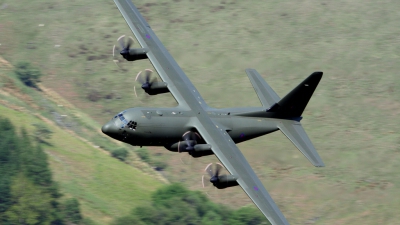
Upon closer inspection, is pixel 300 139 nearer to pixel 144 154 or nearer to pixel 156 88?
pixel 156 88

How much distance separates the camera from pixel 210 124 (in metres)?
60.6

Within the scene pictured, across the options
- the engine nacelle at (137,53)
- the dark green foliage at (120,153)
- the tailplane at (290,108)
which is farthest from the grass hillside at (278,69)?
the engine nacelle at (137,53)

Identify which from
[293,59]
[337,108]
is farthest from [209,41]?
[337,108]

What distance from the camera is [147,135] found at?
60125mm

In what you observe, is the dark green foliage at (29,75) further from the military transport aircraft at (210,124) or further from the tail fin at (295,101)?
the tail fin at (295,101)

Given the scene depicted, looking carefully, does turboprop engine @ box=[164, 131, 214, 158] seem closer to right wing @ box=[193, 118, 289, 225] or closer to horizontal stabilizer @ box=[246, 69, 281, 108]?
right wing @ box=[193, 118, 289, 225]

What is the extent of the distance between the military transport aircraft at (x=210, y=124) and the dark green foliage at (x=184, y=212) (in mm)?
31215

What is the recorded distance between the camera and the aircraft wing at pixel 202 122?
55.3 meters

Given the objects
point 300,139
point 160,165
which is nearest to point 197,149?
point 300,139

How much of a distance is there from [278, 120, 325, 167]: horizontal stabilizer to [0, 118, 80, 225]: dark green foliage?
4408cm

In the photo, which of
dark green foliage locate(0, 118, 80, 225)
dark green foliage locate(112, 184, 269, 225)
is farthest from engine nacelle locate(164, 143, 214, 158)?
dark green foliage locate(0, 118, 80, 225)

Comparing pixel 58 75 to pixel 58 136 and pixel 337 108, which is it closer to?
pixel 58 136

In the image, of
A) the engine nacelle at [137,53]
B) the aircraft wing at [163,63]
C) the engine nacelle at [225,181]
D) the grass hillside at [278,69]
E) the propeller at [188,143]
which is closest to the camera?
the engine nacelle at [225,181]

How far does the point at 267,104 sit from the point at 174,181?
32797mm
